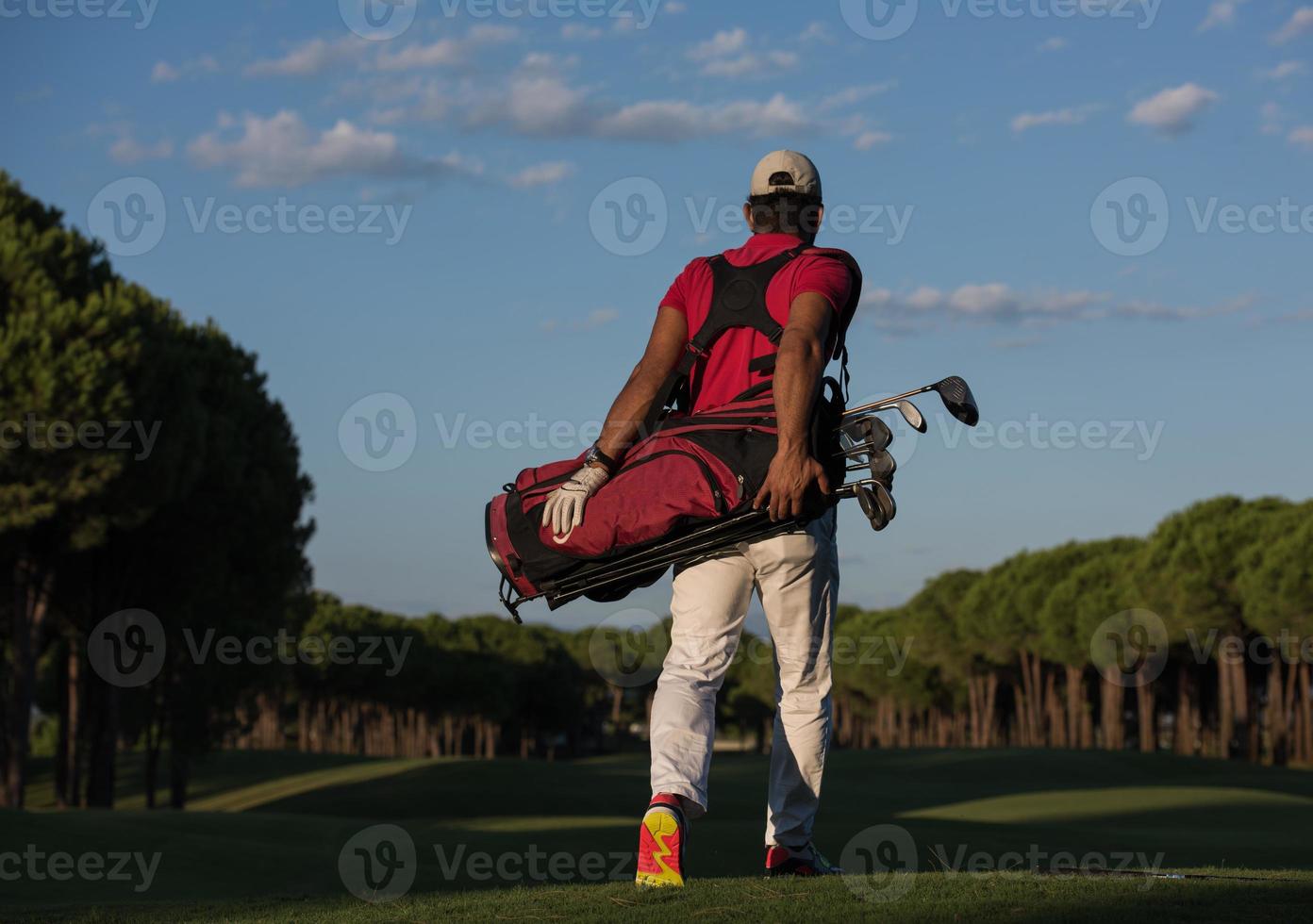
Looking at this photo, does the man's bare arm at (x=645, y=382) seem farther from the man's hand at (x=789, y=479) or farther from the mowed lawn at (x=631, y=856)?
the mowed lawn at (x=631, y=856)

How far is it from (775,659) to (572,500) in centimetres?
128

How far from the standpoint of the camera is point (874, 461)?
6.40 m

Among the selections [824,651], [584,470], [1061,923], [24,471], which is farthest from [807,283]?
[24,471]

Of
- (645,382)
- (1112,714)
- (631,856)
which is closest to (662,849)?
(645,382)

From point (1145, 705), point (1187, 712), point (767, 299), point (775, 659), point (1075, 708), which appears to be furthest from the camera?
point (1075, 708)

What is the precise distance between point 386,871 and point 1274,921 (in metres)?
8.24

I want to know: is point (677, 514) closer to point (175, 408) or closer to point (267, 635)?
point (175, 408)

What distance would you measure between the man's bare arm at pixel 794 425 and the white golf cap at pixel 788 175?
3.45 ft

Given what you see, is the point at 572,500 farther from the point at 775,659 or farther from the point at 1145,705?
the point at 1145,705

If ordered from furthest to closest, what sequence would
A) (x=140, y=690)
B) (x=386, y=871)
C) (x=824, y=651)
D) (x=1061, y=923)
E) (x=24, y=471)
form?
(x=140, y=690) → (x=24, y=471) → (x=386, y=871) → (x=824, y=651) → (x=1061, y=923)

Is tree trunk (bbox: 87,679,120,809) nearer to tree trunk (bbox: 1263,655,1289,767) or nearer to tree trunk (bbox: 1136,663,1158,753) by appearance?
tree trunk (bbox: 1263,655,1289,767)

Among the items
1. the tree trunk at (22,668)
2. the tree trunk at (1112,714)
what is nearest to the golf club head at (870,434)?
the tree trunk at (22,668)

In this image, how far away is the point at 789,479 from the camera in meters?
6.17

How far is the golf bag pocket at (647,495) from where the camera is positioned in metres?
6.40
